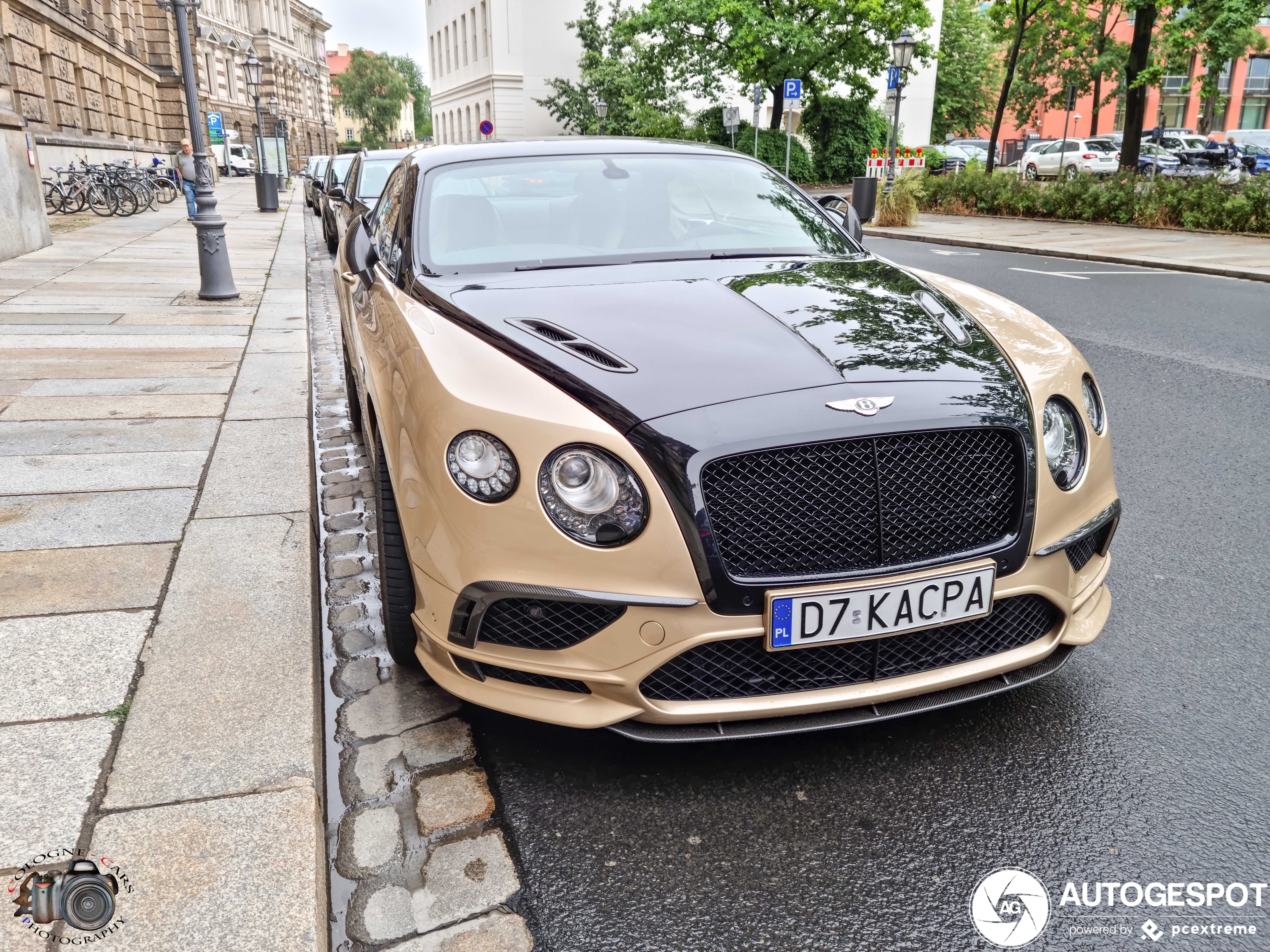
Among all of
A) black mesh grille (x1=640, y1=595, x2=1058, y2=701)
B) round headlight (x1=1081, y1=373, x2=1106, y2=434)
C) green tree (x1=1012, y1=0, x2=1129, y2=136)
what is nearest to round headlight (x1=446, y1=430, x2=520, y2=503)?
black mesh grille (x1=640, y1=595, x2=1058, y2=701)

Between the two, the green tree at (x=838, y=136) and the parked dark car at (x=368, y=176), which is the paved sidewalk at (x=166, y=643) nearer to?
the parked dark car at (x=368, y=176)

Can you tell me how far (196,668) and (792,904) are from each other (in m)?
1.75

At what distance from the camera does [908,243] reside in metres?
18.3

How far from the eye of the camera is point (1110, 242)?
16.6 m

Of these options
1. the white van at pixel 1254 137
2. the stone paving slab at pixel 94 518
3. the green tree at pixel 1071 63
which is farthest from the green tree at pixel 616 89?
the stone paving slab at pixel 94 518

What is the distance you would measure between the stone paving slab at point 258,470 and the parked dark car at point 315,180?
16848 millimetres

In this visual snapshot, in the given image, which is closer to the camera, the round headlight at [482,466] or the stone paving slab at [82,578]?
the round headlight at [482,466]

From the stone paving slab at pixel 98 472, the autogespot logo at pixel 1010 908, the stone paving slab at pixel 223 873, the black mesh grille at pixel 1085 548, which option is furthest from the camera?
the stone paving slab at pixel 98 472

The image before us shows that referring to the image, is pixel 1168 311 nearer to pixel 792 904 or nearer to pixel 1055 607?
pixel 1055 607

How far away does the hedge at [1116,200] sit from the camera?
17188 mm

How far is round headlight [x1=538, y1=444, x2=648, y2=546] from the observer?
2.25 meters

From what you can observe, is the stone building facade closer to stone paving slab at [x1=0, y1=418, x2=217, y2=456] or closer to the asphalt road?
stone paving slab at [x1=0, y1=418, x2=217, y2=456]

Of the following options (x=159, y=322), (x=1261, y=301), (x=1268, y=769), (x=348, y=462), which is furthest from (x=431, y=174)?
(x=1261, y=301)

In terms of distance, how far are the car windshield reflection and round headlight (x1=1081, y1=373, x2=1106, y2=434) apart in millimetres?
1200
